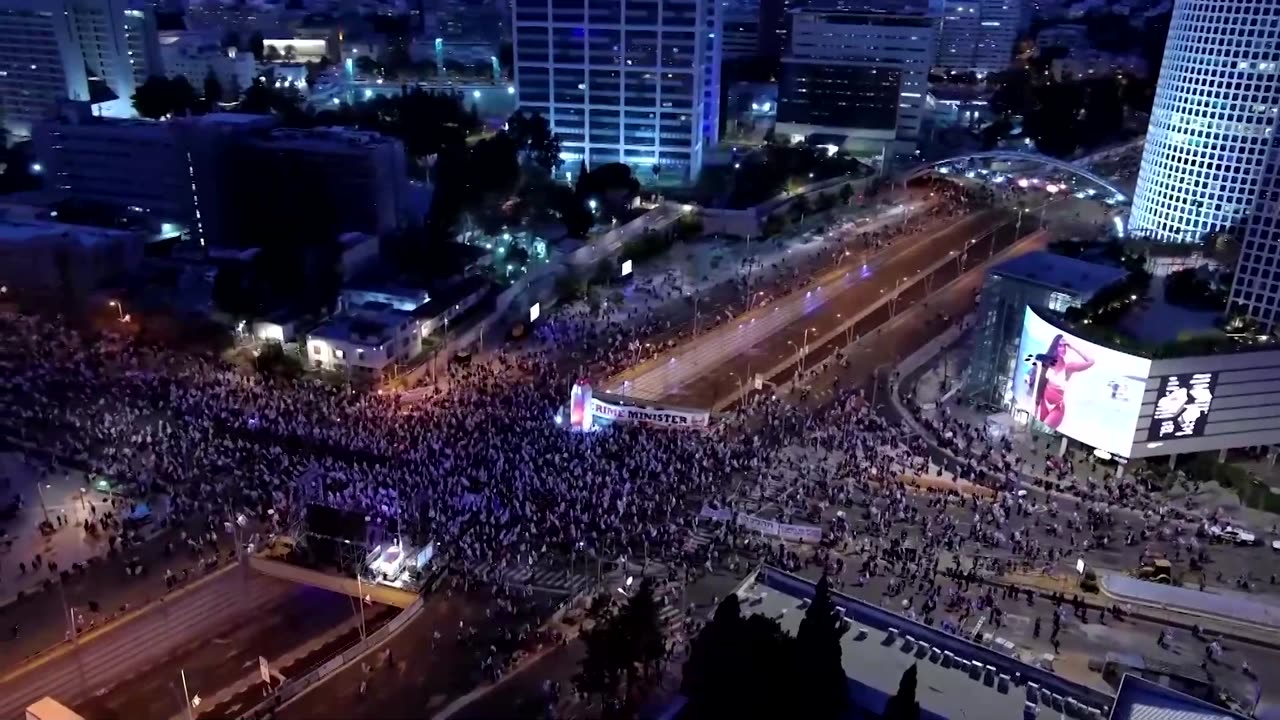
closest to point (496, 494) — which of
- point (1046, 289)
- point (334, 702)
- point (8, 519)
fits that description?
point (334, 702)

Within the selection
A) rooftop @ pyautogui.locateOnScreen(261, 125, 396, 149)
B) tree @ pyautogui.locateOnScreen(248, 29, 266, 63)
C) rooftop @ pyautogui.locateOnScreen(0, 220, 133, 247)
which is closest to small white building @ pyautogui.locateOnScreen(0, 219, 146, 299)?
rooftop @ pyautogui.locateOnScreen(0, 220, 133, 247)

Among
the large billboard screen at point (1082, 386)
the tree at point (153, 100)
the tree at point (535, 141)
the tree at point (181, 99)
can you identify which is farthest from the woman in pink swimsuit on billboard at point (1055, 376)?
the tree at point (153, 100)

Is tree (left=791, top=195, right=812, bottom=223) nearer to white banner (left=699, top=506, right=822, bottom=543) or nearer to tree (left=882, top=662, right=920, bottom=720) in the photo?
white banner (left=699, top=506, right=822, bottom=543)

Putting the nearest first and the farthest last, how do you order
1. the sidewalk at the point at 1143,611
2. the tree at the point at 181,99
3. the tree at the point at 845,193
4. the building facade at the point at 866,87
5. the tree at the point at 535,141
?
the sidewalk at the point at 1143,611 < the tree at the point at 535,141 < the tree at the point at 181,99 < the tree at the point at 845,193 < the building facade at the point at 866,87

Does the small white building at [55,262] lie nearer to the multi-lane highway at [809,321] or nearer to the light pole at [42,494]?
the light pole at [42,494]

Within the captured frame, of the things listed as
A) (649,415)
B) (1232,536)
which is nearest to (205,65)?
(649,415)

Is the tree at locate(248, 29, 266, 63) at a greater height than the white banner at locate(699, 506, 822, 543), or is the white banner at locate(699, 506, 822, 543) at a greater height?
the tree at locate(248, 29, 266, 63)
